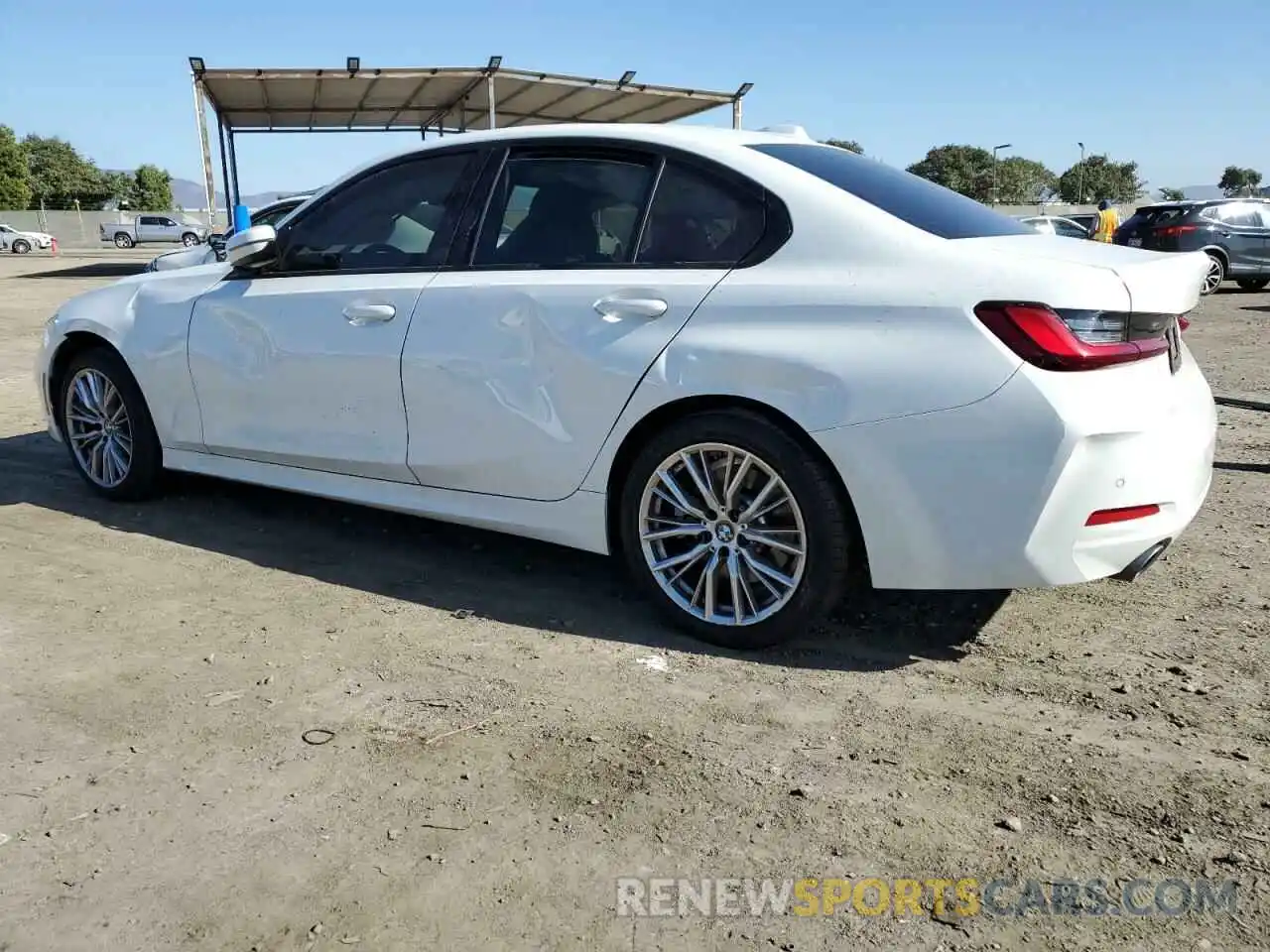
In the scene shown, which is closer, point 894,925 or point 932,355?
point 894,925

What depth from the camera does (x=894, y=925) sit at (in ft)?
6.94

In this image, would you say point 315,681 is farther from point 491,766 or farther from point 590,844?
point 590,844

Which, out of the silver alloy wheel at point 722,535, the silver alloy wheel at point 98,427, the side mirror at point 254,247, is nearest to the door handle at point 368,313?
the side mirror at point 254,247

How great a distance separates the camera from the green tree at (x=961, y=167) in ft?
292

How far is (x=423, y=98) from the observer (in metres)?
22.9

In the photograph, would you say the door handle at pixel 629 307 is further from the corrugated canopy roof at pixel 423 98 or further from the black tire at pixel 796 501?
the corrugated canopy roof at pixel 423 98

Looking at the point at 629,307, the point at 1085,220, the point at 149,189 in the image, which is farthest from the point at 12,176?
the point at 629,307

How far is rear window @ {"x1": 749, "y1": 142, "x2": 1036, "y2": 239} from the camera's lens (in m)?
3.37

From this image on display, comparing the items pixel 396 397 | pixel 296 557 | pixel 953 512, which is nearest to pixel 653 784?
pixel 953 512

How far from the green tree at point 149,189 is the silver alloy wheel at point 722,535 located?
88366 mm

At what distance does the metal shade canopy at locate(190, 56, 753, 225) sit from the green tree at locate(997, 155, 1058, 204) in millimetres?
71464

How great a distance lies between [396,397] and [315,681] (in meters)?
1.19

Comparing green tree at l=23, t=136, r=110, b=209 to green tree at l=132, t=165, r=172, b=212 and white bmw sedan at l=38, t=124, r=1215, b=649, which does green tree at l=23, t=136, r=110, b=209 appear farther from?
white bmw sedan at l=38, t=124, r=1215, b=649

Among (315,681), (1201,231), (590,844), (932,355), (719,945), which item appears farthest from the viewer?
(1201,231)
